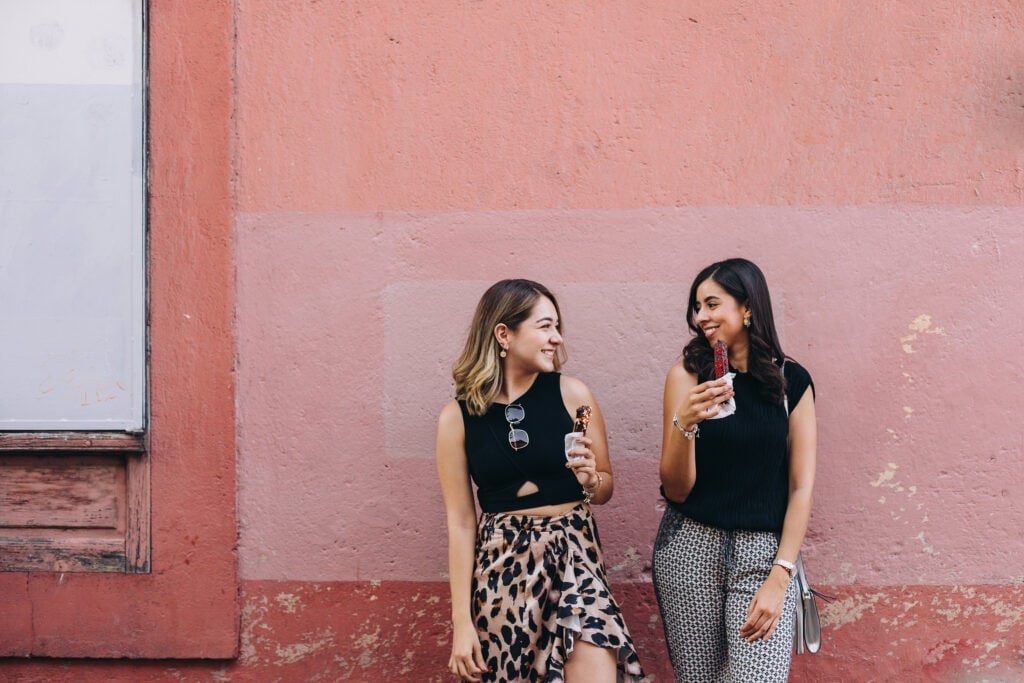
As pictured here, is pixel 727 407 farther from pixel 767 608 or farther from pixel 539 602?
pixel 539 602

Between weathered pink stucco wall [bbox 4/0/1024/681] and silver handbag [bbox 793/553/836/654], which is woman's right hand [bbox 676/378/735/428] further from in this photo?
weathered pink stucco wall [bbox 4/0/1024/681]

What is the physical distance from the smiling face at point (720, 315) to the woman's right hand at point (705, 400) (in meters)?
0.26

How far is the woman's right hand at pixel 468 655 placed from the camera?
3.02 metres

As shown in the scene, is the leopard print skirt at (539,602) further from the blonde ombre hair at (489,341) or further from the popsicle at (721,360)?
the popsicle at (721,360)

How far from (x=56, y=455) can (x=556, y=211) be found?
2452 millimetres

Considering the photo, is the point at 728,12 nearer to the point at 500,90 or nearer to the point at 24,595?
the point at 500,90

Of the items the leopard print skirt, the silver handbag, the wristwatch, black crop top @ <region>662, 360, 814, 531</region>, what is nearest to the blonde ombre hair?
the leopard print skirt

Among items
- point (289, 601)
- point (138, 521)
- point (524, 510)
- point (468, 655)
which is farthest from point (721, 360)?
point (138, 521)

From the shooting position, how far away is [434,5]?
388 centimetres

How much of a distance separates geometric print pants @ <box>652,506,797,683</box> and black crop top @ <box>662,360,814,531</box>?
6 cm

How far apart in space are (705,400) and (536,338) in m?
0.62

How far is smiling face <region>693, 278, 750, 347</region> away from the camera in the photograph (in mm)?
3053

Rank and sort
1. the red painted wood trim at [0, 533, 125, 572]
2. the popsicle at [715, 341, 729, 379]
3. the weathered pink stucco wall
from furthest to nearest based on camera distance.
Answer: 1. the red painted wood trim at [0, 533, 125, 572]
2. the weathered pink stucco wall
3. the popsicle at [715, 341, 729, 379]

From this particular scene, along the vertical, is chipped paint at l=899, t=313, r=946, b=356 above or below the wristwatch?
above
